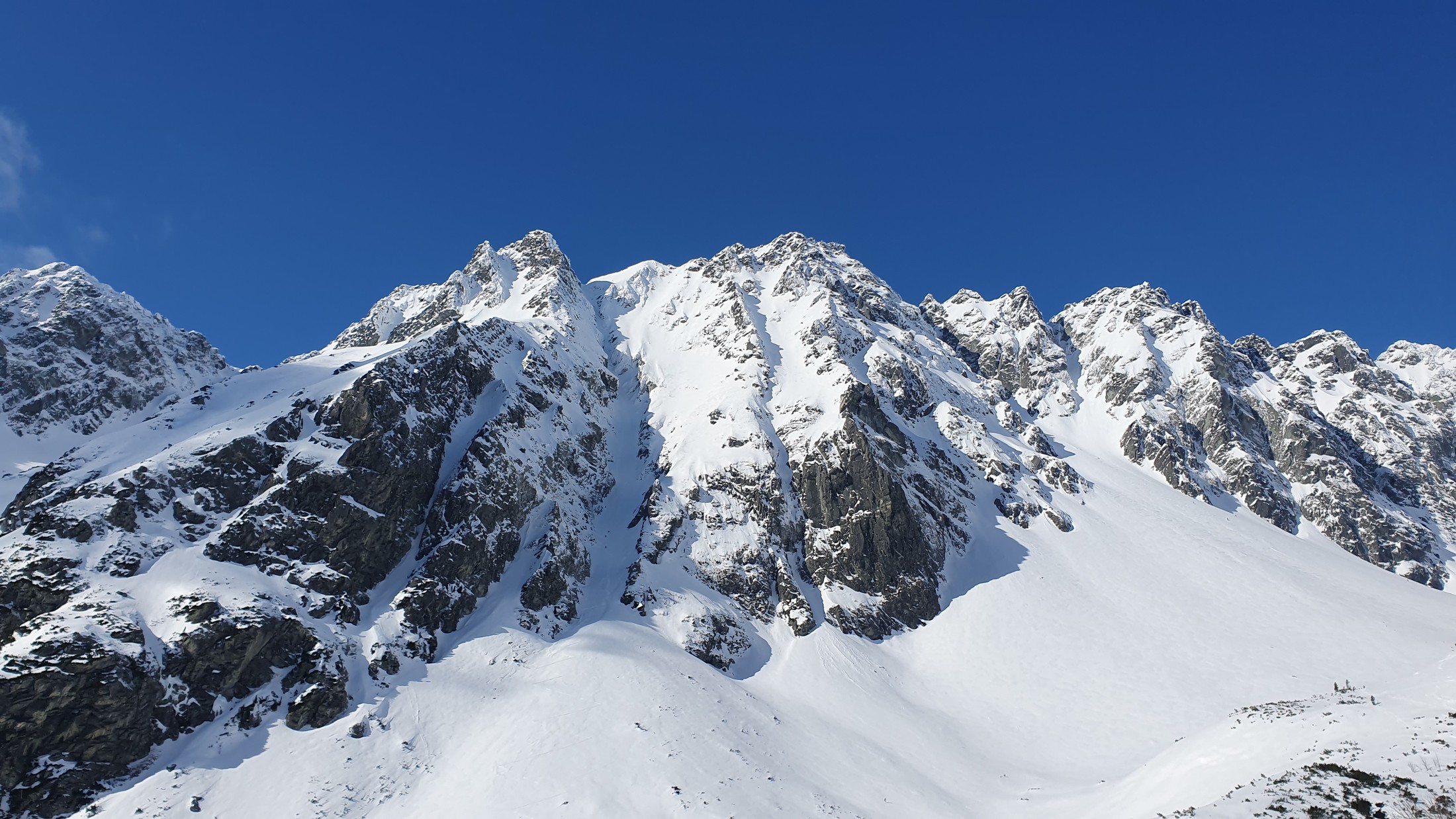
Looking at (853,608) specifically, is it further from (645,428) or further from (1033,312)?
(1033,312)

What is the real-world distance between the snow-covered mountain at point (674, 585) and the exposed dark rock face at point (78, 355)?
487 millimetres

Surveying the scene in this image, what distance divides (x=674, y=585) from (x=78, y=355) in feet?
342

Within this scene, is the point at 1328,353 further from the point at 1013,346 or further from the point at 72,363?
the point at 72,363

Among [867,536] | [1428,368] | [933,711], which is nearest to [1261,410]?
[1428,368]

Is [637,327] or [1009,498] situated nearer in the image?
[1009,498]

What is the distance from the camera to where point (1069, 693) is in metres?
60.1

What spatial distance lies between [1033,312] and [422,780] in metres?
158

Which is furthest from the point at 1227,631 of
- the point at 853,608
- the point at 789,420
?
the point at 789,420

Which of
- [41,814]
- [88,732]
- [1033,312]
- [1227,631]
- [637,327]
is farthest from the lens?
[1033,312]

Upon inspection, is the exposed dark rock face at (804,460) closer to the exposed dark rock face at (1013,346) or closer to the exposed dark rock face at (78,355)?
the exposed dark rock face at (1013,346)

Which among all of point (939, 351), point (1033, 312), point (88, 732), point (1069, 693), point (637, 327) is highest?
point (1033, 312)

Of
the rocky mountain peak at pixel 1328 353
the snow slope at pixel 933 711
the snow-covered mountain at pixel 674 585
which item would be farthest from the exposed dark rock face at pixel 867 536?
the rocky mountain peak at pixel 1328 353

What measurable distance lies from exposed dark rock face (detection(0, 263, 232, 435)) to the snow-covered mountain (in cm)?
49

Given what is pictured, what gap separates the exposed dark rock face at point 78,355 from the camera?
9656cm
